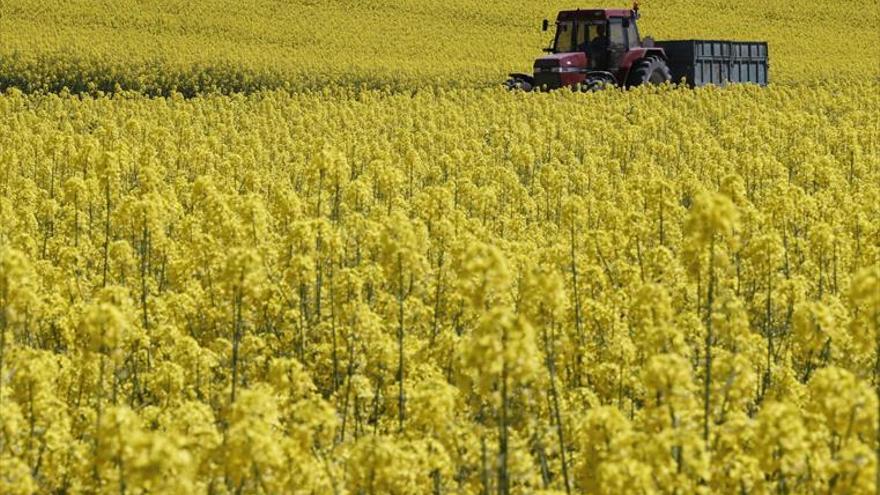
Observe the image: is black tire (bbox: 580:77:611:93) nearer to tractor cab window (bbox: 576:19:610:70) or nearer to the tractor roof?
tractor cab window (bbox: 576:19:610:70)

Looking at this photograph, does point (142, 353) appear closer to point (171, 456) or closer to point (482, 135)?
point (171, 456)

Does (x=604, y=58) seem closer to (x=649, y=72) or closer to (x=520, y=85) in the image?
(x=649, y=72)

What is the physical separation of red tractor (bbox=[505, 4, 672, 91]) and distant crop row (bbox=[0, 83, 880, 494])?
1310 cm

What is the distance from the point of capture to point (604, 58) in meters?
30.3

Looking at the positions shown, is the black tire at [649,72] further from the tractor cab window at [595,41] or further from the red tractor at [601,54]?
the tractor cab window at [595,41]

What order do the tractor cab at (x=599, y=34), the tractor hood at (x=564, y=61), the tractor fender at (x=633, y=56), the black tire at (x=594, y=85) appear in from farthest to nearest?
the tractor fender at (x=633, y=56) → the tractor cab at (x=599, y=34) → the tractor hood at (x=564, y=61) → the black tire at (x=594, y=85)

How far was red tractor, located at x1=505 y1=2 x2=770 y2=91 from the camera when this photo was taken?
29.3m

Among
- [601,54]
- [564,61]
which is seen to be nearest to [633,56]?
[601,54]

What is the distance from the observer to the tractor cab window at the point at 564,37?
3061 cm

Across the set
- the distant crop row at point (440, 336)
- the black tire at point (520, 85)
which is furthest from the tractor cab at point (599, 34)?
the distant crop row at point (440, 336)

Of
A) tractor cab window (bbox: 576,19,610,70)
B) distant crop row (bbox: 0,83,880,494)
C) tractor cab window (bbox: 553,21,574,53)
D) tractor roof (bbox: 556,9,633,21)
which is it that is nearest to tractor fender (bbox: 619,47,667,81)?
tractor cab window (bbox: 576,19,610,70)

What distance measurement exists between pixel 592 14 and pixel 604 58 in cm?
122

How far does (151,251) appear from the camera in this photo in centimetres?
1101

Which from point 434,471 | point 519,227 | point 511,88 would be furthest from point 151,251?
point 511,88
